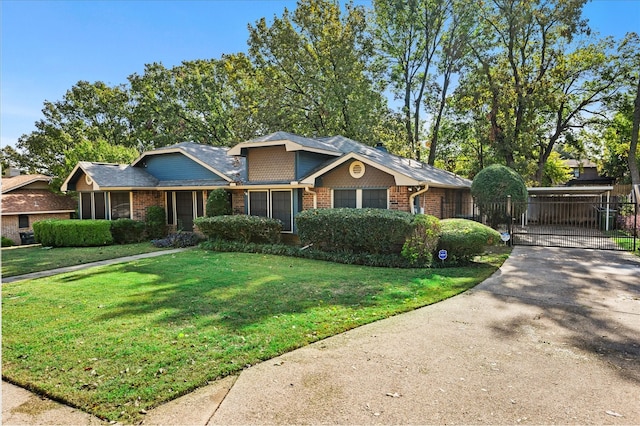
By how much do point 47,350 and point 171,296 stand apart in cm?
255

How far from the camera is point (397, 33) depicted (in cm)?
2670

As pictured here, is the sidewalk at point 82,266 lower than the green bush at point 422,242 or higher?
lower

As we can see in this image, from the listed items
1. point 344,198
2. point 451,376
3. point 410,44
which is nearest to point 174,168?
point 344,198

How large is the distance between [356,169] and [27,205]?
19944mm

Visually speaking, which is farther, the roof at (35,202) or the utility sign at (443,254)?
the roof at (35,202)

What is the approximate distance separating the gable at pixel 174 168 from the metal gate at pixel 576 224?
12.8 metres

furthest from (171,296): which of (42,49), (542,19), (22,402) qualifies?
(542,19)

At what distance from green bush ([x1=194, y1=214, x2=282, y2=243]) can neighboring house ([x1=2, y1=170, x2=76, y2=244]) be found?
12.9 meters

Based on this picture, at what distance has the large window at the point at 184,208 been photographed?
17484 mm

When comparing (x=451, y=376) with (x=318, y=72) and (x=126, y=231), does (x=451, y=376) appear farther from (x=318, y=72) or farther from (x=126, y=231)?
(x=318, y=72)

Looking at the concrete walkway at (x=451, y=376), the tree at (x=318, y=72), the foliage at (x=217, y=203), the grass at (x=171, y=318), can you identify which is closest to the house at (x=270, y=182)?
the foliage at (x=217, y=203)

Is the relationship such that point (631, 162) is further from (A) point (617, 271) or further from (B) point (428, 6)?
(A) point (617, 271)

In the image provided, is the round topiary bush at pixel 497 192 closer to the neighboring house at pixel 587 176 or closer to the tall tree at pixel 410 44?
the tall tree at pixel 410 44

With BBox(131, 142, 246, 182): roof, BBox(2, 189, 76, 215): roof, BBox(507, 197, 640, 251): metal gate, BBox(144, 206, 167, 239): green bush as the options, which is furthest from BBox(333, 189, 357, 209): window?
BBox(2, 189, 76, 215): roof
